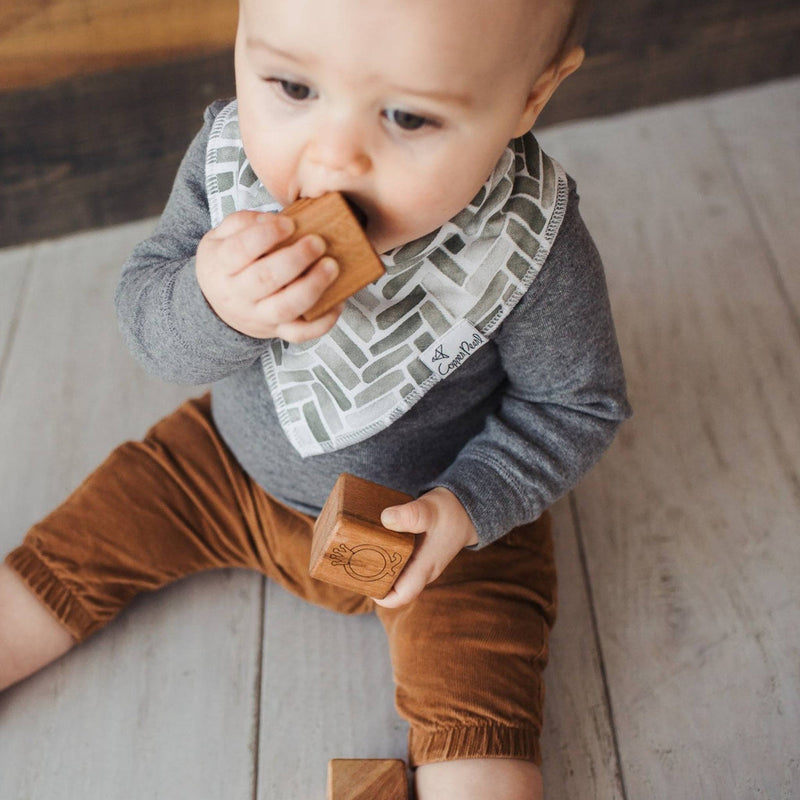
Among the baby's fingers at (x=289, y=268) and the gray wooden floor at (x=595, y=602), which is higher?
the baby's fingers at (x=289, y=268)

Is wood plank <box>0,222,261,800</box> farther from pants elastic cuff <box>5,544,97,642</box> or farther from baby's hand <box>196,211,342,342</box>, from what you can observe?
baby's hand <box>196,211,342,342</box>

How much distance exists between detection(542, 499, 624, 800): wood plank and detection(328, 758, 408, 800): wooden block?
0.12m

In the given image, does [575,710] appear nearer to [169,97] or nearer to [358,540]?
[358,540]

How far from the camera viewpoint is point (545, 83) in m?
0.56

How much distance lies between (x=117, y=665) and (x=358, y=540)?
0.32m

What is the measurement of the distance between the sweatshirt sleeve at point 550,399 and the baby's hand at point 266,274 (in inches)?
7.0

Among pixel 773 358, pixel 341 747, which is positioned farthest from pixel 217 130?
pixel 773 358

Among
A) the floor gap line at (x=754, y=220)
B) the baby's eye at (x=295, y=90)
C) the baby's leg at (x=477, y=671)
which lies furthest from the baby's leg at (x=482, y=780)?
the floor gap line at (x=754, y=220)

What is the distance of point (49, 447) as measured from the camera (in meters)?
0.92

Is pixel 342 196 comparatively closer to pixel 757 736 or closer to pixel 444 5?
pixel 444 5

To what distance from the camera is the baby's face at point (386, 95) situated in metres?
0.48

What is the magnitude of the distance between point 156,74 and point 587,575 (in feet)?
2.36

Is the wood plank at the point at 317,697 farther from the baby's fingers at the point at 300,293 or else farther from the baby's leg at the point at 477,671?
the baby's fingers at the point at 300,293

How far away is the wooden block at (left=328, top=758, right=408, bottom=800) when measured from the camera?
674 millimetres
